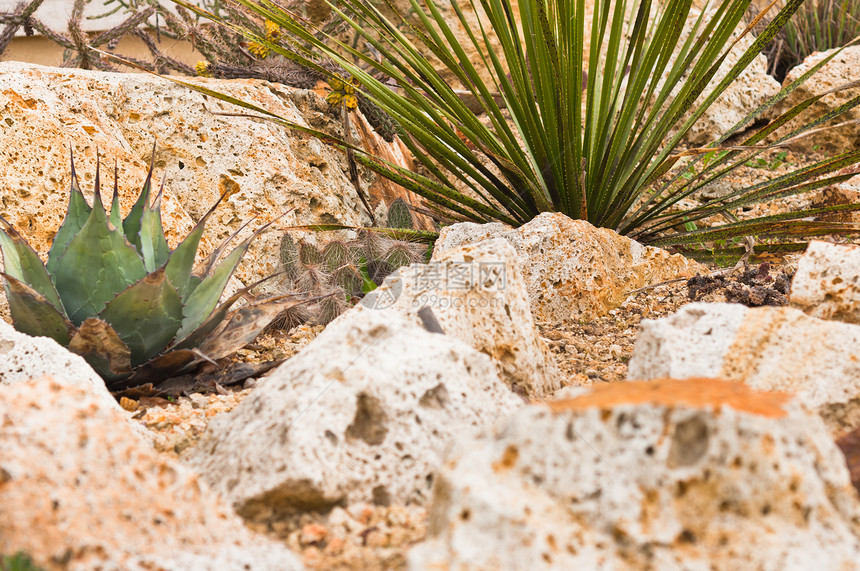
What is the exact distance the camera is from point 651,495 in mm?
912

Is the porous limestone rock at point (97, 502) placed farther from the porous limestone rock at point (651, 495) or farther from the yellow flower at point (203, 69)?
the yellow flower at point (203, 69)

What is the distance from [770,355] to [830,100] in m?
3.95

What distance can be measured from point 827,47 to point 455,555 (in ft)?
21.0

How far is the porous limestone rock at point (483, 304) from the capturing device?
1.67 metres

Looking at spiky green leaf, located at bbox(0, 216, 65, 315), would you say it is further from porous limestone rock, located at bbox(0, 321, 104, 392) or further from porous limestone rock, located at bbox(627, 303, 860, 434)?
porous limestone rock, located at bbox(627, 303, 860, 434)

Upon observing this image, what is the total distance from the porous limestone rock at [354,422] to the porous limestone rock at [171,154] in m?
1.38

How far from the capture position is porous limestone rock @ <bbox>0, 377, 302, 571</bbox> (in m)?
0.92

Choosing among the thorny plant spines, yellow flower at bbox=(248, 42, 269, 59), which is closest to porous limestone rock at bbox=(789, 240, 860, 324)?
the thorny plant spines

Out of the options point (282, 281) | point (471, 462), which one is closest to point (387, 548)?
point (471, 462)

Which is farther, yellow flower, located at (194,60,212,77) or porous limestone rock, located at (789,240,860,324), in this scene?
yellow flower, located at (194,60,212,77)

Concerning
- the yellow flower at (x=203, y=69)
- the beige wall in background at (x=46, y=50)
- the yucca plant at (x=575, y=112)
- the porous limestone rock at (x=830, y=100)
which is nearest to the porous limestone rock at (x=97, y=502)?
the yucca plant at (x=575, y=112)

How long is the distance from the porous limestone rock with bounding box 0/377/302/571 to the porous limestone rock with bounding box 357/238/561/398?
723 mm

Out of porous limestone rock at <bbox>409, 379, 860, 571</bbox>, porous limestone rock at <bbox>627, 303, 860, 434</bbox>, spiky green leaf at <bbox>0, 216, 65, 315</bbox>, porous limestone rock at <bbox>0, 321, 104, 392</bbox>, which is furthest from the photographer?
spiky green leaf at <bbox>0, 216, 65, 315</bbox>

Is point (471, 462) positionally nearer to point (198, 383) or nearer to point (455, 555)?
point (455, 555)
